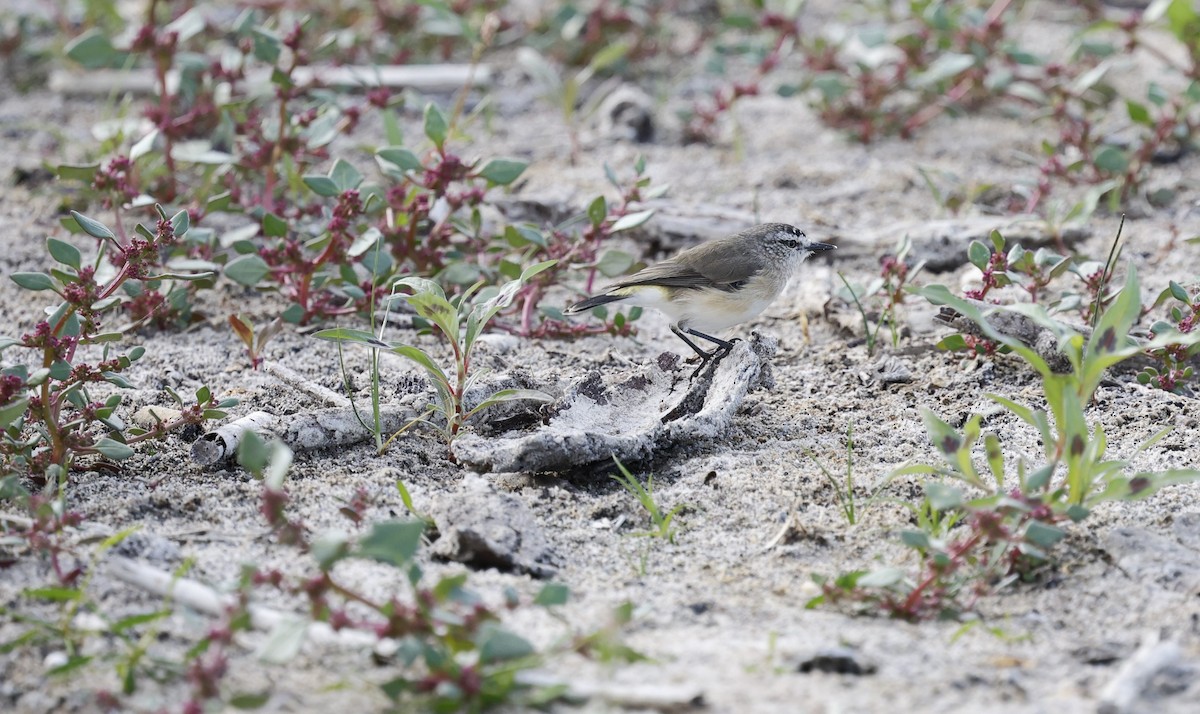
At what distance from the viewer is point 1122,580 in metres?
3.49

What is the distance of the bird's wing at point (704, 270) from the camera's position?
18.0 feet

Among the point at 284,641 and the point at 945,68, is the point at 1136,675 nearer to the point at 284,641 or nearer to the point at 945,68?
the point at 284,641

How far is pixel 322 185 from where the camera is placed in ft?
16.5

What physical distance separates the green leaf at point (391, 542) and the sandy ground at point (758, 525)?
0.31 meters

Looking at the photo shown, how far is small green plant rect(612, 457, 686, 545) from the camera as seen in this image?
3.86m

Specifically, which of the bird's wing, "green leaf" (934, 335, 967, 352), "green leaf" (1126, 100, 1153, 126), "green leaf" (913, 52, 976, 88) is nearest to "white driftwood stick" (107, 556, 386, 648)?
the bird's wing

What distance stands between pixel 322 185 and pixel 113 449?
1.57 m

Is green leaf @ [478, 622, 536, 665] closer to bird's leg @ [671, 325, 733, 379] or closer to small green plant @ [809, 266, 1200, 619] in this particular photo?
small green plant @ [809, 266, 1200, 619]

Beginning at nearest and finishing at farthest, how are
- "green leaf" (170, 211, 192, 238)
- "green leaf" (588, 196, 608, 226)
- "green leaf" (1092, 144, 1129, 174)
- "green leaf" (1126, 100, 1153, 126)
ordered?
"green leaf" (170, 211, 192, 238) → "green leaf" (588, 196, 608, 226) → "green leaf" (1092, 144, 1129, 174) → "green leaf" (1126, 100, 1153, 126)

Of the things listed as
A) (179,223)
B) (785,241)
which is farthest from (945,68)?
(179,223)

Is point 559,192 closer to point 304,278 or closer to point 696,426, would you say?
point 304,278

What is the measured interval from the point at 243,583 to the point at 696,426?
193 centimetres

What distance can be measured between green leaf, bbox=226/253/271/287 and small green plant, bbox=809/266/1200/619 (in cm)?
284

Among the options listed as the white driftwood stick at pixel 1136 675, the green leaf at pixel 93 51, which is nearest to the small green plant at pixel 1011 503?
the white driftwood stick at pixel 1136 675
